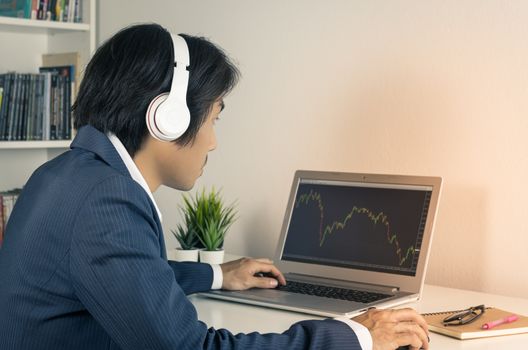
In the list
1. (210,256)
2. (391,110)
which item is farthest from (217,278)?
(391,110)

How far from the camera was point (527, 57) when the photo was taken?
1.77 metres

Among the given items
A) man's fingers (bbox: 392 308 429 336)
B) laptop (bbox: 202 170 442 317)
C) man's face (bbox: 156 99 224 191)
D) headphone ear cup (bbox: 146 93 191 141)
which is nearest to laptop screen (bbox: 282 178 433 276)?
laptop (bbox: 202 170 442 317)

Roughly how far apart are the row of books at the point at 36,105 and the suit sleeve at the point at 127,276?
1707 millimetres

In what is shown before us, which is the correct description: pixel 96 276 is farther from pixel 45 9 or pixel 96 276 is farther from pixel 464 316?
pixel 45 9

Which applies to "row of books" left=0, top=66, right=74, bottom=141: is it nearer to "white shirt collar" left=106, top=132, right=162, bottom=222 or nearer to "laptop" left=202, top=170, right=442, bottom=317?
"laptop" left=202, top=170, right=442, bottom=317

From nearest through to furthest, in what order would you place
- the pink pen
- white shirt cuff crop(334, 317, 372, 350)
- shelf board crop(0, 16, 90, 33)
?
white shirt cuff crop(334, 317, 372, 350), the pink pen, shelf board crop(0, 16, 90, 33)

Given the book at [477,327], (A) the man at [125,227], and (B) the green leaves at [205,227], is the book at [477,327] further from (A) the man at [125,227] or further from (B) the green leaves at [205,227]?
(B) the green leaves at [205,227]

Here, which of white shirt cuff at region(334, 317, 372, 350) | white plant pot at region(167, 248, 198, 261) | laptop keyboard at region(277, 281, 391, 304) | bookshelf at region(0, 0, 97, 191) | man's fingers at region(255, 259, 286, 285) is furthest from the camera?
bookshelf at region(0, 0, 97, 191)

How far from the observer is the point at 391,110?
6.56ft

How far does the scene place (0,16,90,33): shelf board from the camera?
2.60 meters

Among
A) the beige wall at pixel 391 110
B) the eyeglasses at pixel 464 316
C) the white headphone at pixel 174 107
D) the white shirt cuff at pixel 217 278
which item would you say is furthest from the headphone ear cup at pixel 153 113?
the beige wall at pixel 391 110

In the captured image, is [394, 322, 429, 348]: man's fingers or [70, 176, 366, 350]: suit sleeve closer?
[70, 176, 366, 350]: suit sleeve

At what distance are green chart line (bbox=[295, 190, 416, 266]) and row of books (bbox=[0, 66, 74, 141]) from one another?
3.75 feet

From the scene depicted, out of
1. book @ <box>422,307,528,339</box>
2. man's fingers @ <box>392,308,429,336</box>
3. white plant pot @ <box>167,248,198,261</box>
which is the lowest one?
white plant pot @ <box>167,248,198,261</box>
